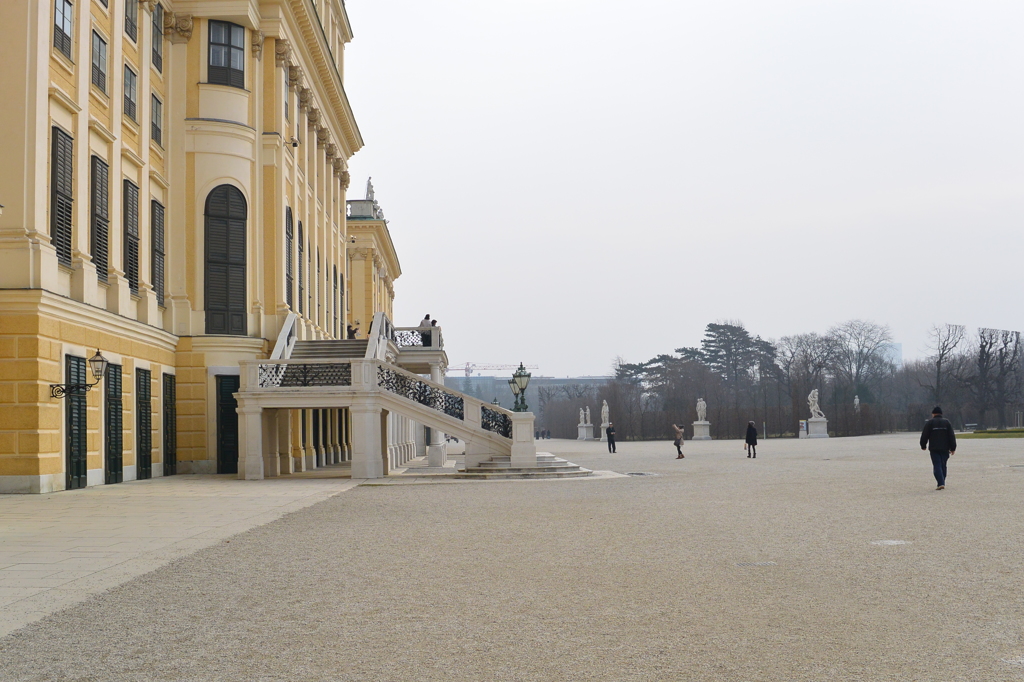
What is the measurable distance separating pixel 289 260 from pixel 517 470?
491 inches

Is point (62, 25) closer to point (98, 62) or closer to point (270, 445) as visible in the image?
point (98, 62)

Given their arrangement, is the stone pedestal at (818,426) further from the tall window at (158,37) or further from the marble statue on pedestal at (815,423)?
the tall window at (158,37)

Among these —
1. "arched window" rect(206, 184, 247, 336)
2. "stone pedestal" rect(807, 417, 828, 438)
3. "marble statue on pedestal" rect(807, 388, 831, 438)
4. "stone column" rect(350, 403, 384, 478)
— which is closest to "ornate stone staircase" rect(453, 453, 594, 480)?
"stone column" rect(350, 403, 384, 478)

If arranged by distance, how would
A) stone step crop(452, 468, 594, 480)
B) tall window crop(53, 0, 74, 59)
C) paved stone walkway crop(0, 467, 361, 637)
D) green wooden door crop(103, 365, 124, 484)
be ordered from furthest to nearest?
stone step crop(452, 468, 594, 480) < green wooden door crop(103, 365, 124, 484) < tall window crop(53, 0, 74, 59) < paved stone walkway crop(0, 467, 361, 637)

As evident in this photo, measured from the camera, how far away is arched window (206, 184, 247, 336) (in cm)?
3033

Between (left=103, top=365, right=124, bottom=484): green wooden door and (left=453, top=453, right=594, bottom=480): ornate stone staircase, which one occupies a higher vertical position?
(left=103, top=365, right=124, bottom=484): green wooden door

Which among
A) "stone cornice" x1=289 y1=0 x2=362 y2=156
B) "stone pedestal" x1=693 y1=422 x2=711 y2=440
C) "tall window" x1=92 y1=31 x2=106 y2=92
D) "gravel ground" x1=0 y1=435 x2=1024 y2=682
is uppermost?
"stone cornice" x1=289 y1=0 x2=362 y2=156

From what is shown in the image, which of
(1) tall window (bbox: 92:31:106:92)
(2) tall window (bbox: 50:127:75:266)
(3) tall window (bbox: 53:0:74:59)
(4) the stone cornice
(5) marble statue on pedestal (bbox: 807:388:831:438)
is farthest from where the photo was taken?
(5) marble statue on pedestal (bbox: 807:388:831:438)

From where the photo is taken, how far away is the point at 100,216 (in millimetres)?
24031

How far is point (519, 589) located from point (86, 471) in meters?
16.4

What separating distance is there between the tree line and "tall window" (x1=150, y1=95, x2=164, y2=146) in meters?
62.9

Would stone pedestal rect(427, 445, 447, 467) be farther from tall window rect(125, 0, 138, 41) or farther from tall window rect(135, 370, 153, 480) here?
tall window rect(125, 0, 138, 41)

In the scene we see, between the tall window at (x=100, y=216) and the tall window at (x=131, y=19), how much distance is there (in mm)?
4650

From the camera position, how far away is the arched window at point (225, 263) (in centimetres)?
3033
